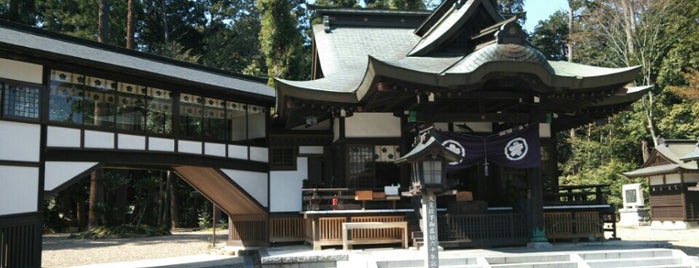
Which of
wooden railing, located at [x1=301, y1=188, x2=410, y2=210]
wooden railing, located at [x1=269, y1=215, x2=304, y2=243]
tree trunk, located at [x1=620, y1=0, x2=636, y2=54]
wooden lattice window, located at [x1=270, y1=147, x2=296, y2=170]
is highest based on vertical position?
tree trunk, located at [x1=620, y1=0, x2=636, y2=54]

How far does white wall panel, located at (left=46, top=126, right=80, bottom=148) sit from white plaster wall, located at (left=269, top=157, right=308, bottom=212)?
6.29m

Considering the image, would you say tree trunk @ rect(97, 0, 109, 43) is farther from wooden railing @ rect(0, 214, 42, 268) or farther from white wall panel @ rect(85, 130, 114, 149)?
wooden railing @ rect(0, 214, 42, 268)

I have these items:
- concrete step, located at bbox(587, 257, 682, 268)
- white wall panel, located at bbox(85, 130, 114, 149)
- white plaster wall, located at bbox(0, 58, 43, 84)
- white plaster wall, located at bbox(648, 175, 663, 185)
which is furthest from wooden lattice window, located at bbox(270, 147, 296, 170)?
white plaster wall, located at bbox(648, 175, 663, 185)

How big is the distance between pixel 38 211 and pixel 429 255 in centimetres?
869

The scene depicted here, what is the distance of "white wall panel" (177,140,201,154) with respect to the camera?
51.7ft

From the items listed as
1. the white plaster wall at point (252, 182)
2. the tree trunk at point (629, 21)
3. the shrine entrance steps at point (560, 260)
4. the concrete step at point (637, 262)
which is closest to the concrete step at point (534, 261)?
the shrine entrance steps at point (560, 260)

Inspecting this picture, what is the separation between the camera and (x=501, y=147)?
1490 cm

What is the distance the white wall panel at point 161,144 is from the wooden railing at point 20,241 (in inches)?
134

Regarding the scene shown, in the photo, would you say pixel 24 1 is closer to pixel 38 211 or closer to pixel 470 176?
pixel 38 211

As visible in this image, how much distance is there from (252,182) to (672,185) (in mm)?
23296

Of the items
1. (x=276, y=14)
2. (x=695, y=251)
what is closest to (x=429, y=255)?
(x=695, y=251)

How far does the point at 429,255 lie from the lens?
9.46m

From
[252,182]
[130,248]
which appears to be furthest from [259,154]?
[130,248]

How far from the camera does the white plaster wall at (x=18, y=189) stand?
1166cm
